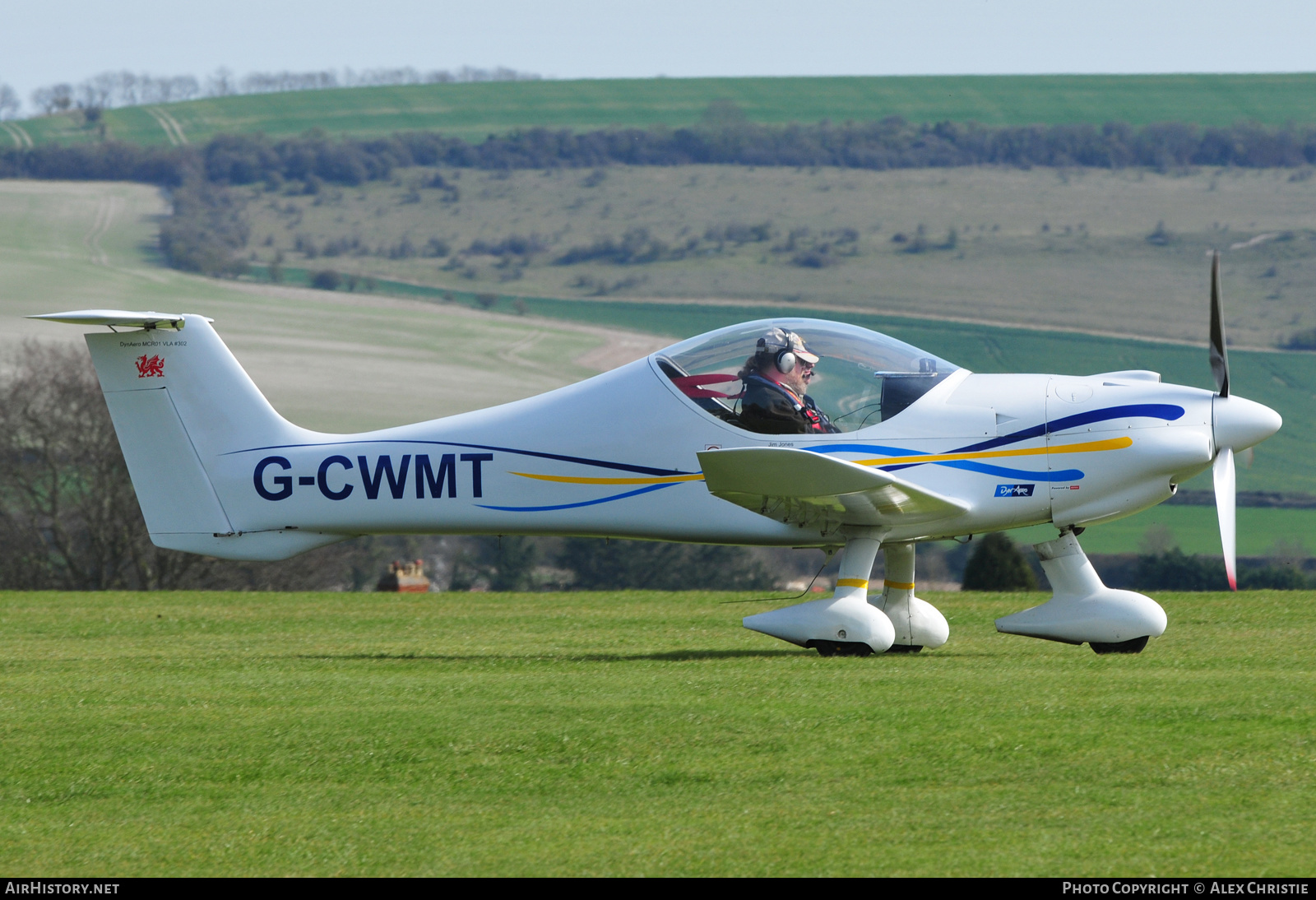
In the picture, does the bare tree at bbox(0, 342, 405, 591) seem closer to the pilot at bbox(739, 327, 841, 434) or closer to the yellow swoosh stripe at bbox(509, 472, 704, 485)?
the yellow swoosh stripe at bbox(509, 472, 704, 485)

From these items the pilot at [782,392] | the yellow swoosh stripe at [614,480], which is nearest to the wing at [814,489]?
the yellow swoosh stripe at [614,480]

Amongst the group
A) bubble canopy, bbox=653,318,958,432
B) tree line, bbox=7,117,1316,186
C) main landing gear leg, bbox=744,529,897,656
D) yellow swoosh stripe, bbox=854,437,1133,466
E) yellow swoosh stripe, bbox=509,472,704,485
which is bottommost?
main landing gear leg, bbox=744,529,897,656

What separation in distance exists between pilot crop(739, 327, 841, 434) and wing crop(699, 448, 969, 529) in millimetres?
539

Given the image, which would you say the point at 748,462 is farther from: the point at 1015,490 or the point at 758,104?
the point at 758,104

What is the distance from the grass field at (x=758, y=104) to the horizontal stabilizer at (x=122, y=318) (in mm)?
100187

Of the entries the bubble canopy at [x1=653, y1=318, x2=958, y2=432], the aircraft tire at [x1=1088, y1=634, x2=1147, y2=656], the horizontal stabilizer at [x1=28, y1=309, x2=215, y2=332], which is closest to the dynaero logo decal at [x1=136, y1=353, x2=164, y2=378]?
the horizontal stabilizer at [x1=28, y1=309, x2=215, y2=332]

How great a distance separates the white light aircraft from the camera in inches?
397

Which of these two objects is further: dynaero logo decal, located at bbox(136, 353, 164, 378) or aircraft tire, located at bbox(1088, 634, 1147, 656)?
dynaero logo decal, located at bbox(136, 353, 164, 378)

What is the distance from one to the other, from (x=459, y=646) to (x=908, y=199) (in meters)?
103

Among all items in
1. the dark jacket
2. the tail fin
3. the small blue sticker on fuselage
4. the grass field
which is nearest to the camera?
the small blue sticker on fuselage

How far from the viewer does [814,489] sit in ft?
32.0

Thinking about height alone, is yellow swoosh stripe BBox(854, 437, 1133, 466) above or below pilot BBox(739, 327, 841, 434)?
below

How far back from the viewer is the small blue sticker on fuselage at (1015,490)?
A: 33.6 ft

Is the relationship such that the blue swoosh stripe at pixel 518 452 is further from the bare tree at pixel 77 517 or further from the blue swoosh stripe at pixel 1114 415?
the bare tree at pixel 77 517
